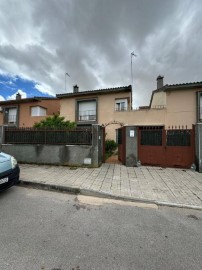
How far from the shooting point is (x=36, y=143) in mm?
8312

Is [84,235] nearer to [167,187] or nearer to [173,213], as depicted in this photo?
[173,213]

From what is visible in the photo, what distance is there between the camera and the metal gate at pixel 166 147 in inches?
296

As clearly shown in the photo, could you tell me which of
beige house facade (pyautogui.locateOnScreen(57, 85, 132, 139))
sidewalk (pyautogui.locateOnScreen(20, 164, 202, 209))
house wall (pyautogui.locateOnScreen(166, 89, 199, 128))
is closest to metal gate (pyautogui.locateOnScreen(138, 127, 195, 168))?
sidewalk (pyautogui.locateOnScreen(20, 164, 202, 209))

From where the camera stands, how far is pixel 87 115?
16.9 meters

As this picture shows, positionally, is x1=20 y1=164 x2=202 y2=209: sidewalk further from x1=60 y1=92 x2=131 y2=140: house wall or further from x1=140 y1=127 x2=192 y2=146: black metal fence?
x1=60 y1=92 x2=131 y2=140: house wall

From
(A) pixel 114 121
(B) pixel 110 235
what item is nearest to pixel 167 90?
(A) pixel 114 121

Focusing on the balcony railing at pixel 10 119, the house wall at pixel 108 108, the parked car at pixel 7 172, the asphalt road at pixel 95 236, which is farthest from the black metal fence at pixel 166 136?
the balcony railing at pixel 10 119

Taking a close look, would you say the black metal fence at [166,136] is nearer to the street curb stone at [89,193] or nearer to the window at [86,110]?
the street curb stone at [89,193]

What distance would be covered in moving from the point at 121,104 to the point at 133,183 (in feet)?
37.4

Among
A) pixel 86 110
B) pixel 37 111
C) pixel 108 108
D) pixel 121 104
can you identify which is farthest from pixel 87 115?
pixel 37 111

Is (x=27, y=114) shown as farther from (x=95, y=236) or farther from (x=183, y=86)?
(x=95, y=236)

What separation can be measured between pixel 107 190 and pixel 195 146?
16.0ft

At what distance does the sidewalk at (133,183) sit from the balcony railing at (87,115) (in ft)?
32.6

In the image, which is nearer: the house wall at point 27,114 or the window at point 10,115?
the house wall at point 27,114
